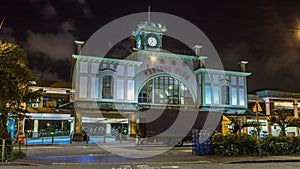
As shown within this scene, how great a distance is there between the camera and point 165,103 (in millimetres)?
39531

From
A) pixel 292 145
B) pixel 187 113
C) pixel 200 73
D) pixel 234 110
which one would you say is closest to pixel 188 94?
pixel 200 73

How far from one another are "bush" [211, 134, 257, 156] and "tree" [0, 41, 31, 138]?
1081cm

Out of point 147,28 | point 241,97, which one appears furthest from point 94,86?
point 241,97

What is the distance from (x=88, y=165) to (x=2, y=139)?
4884 millimetres

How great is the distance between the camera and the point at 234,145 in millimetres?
16984

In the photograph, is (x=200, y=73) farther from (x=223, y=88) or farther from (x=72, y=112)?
(x=72, y=112)

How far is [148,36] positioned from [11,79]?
88.3ft

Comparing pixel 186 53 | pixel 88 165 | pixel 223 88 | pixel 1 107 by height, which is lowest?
pixel 88 165

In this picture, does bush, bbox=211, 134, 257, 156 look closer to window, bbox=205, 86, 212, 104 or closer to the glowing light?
the glowing light

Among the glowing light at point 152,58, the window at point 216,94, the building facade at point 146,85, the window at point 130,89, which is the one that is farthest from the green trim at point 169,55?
the window at point 216,94

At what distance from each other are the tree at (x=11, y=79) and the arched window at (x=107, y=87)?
20150 mm

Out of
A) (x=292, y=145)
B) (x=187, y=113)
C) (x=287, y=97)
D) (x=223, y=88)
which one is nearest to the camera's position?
(x=292, y=145)

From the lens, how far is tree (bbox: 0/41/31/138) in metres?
14.7

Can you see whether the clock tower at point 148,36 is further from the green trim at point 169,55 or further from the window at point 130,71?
the window at point 130,71
